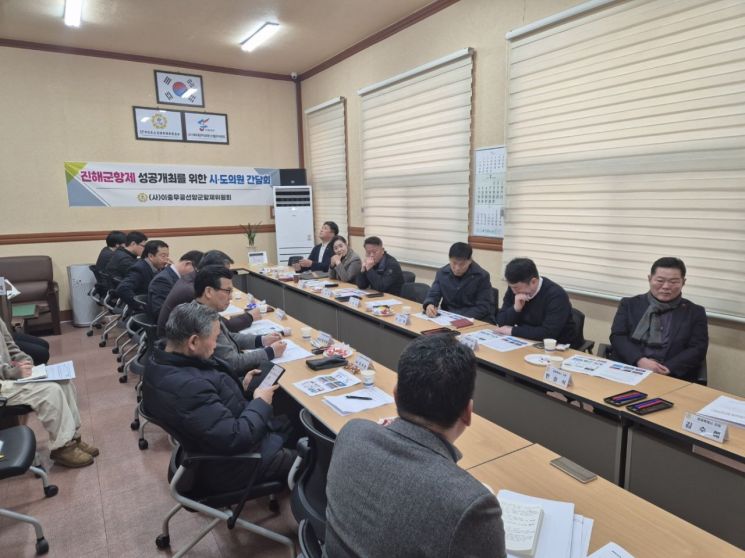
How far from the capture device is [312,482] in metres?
1.65

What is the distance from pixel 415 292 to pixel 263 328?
1.66 metres

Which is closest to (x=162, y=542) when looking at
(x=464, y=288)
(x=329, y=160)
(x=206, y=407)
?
(x=206, y=407)

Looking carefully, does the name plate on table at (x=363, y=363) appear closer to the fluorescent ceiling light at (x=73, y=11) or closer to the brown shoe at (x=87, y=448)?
the brown shoe at (x=87, y=448)

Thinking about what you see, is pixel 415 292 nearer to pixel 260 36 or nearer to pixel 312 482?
pixel 312 482

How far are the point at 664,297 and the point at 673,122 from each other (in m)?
1.29

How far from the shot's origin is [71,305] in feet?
20.6

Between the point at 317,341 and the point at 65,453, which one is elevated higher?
the point at 317,341

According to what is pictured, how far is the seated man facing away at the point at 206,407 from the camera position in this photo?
Result: 172cm

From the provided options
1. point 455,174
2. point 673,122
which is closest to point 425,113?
point 455,174

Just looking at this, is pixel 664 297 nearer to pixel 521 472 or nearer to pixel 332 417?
pixel 521 472

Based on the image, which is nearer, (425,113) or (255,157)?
(425,113)

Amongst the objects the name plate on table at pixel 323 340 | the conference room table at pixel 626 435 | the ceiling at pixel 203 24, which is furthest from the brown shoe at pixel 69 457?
the ceiling at pixel 203 24

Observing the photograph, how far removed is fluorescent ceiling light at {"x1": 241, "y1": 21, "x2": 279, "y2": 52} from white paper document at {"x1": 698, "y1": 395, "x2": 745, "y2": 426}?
5544 mm

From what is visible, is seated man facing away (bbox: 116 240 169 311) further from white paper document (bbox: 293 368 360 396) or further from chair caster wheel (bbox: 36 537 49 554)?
white paper document (bbox: 293 368 360 396)
